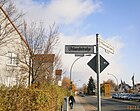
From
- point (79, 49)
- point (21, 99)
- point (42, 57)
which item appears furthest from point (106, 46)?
point (42, 57)

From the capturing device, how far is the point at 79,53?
27.8 ft

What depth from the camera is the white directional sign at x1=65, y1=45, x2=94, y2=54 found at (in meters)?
8.41

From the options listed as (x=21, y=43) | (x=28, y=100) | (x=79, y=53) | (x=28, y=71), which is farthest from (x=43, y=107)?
(x=21, y=43)

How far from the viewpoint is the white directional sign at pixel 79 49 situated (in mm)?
8406

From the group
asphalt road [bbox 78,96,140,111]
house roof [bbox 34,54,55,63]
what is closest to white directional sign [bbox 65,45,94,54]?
house roof [bbox 34,54,55,63]

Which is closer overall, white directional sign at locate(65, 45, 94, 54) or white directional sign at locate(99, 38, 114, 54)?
white directional sign at locate(65, 45, 94, 54)

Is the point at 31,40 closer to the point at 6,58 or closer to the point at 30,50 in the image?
the point at 30,50

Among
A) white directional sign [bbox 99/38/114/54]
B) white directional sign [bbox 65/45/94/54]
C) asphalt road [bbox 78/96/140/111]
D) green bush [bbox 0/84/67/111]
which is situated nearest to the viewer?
green bush [bbox 0/84/67/111]

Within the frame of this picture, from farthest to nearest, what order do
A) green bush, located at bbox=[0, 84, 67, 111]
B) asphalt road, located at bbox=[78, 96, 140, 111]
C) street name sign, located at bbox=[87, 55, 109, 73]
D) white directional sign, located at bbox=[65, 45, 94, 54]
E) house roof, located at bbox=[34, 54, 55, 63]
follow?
asphalt road, located at bbox=[78, 96, 140, 111], house roof, located at bbox=[34, 54, 55, 63], street name sign, located at bbox=[87, 55, 109, 73], white directional sign, located at bbox=[65, 45, 94, 54], green bush, located at bbox=[0, 84, 67, 111]

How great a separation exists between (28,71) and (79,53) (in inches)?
622

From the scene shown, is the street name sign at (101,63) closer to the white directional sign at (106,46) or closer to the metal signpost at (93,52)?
the metal signpost at (93,52)

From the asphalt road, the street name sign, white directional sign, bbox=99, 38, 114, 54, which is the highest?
white directional sign, bbox=99, 38, 114, 54

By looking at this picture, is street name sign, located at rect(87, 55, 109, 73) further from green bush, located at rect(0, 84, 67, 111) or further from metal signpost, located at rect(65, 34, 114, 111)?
green bush, located at rect(0, 84, 67, 111)

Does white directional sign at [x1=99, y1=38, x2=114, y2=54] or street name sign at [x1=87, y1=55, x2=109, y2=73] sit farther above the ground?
white directional sign at [x1=99, y1=38, x2=114, y2=54]
